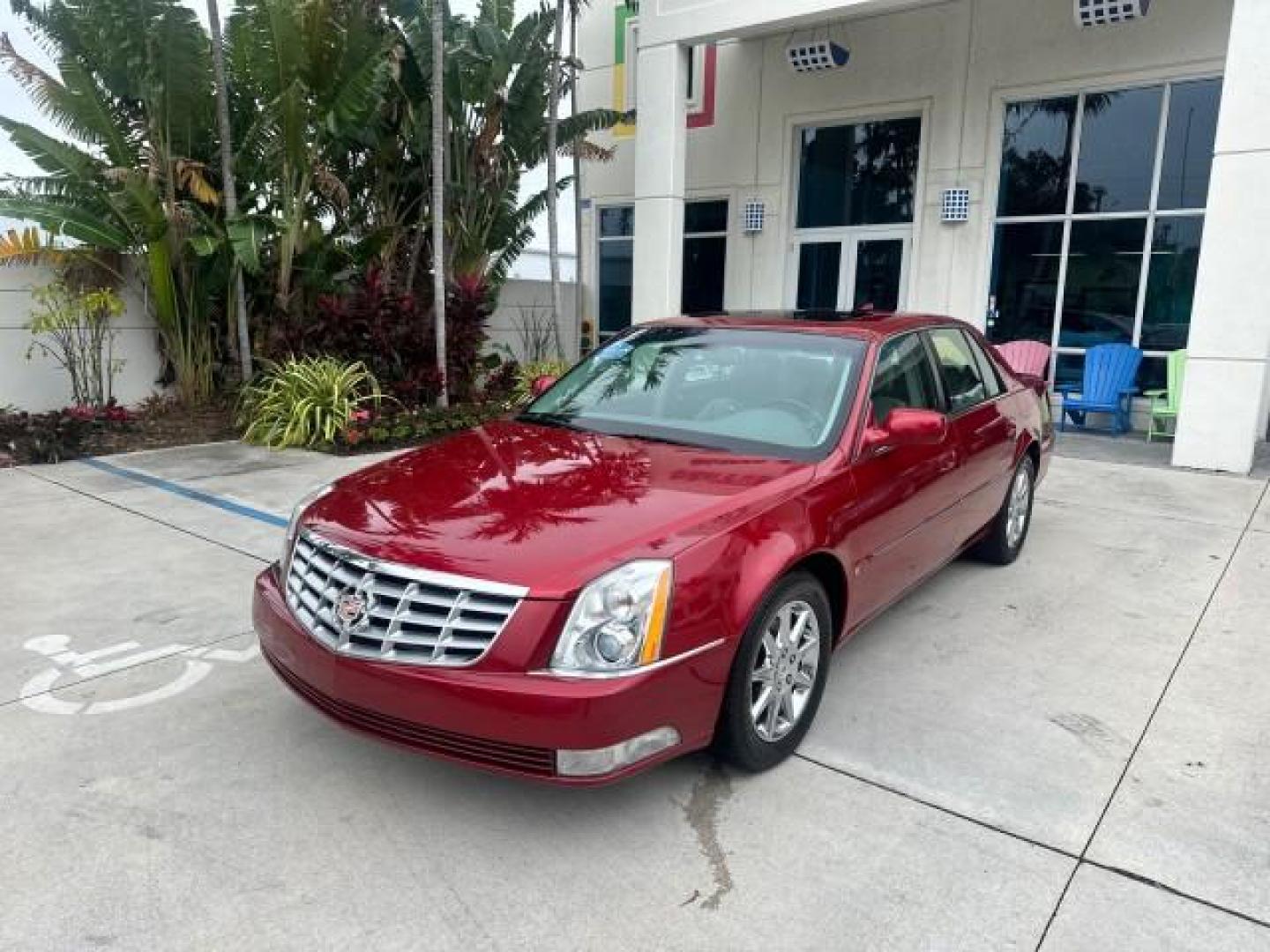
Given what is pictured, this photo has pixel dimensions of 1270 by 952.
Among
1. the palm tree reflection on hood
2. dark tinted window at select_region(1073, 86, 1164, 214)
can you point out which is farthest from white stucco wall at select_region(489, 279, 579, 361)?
the palm tree reflection on hood

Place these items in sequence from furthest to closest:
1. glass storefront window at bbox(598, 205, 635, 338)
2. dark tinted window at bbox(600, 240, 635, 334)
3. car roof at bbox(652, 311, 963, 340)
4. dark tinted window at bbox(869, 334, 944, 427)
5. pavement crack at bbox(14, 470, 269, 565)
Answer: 1. dark tinted window at bbox(600, 240, 635, 334)
2. glass storefront window at bbox(598, 205, 635, 338)
3. pavement crack at bbox(14, 470, 269, 565)
4. car roof at bbox(652, 311, 963, 340)
5. dark tinted window at bbox(869, 334, 944, 427)

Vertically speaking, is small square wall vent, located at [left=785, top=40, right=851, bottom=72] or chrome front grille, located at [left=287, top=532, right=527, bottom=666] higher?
small square wall vent, located at [left=785, top=40, right=851, bottom=72]

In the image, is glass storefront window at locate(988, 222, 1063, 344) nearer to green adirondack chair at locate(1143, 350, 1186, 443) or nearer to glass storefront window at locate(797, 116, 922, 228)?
glass storefront window at locate(797, 116, 922, 228)

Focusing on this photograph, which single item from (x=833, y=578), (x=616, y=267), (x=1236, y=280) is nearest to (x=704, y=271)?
(x=616, y=267)

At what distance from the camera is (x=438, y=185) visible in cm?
971

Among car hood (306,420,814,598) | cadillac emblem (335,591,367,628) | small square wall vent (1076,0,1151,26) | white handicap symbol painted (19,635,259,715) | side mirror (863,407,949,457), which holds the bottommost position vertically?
white handicap symbol painted (19,635,259,715)

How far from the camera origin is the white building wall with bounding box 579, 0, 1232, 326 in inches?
421

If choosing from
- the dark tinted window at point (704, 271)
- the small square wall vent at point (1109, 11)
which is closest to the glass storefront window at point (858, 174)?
the dark tinted window at point (704, 271)

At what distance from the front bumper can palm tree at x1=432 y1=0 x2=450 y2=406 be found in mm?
7623

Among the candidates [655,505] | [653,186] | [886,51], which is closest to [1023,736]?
[655,505]

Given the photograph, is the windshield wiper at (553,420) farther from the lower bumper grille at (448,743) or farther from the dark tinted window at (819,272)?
the dark tinted window at (819,272)

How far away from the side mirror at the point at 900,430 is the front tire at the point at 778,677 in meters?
0.73

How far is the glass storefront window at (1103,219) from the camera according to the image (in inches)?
424

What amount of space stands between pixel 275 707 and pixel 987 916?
266 cm
